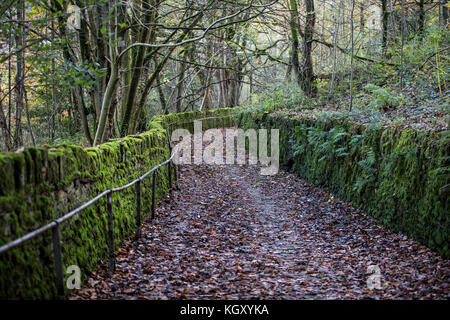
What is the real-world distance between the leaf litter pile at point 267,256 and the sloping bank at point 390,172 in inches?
11.5

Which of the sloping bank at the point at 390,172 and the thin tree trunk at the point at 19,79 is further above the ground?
the thin tree trunk at the point at 19,79

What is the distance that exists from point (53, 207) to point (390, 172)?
601cm

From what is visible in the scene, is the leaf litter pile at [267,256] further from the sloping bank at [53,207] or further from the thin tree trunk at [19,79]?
the thin tree trunk at [19,79]

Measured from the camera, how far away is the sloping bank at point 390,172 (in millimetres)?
5781

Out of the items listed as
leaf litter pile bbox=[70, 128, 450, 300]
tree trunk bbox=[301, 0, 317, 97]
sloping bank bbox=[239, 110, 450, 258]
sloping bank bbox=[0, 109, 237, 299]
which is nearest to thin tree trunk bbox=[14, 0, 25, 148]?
sloping bank bbox=[0, 109, 237, 299]

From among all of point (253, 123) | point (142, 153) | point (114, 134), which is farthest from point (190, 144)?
point (142, 153)

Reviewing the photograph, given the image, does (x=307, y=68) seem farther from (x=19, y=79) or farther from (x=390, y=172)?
(x=19, y=79)

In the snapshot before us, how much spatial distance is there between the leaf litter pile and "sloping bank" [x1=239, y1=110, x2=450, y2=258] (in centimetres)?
29

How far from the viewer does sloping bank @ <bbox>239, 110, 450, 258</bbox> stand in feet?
19.0

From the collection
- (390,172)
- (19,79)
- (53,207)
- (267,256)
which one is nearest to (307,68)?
(390,172)

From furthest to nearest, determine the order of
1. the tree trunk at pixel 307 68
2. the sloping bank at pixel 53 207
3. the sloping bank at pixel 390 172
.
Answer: the tree trunk at pixel 307 68, the sloping bank at pixel 390 172, the sloping bank at pixel 53 207

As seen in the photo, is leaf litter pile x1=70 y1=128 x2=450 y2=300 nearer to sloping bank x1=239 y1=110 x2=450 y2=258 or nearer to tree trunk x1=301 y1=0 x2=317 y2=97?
sloping bank x1=239 y1=110 x2=450 y2=258

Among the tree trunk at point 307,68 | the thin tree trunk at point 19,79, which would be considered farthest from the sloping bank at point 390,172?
the thin tree trunk at point 19,79
